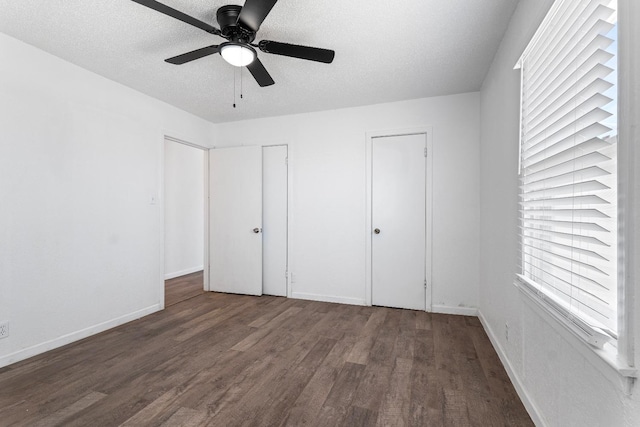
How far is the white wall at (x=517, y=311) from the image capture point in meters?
1.11

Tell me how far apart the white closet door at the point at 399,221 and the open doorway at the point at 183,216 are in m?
2.87

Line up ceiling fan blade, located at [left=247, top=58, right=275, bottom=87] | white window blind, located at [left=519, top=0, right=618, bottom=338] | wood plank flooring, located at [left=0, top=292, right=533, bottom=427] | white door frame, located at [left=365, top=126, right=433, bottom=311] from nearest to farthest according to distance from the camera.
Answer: white window blind, located at [left=519, top=0, right=618, bottom=338], wood plank flooring, located at [left=0, top=292, right=533, bottom=427], ceiling fan blade, located at [left=247, top=58, right=275, bottom=87], white door frame, located at [left=365, top=126, right=433, bottom=311]

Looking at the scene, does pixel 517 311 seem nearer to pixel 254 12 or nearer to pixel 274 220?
pixel 254 12

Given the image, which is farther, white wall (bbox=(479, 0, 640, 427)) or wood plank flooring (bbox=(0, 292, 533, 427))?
wood plank flooring (bbox=(0, 292, 533, 427))

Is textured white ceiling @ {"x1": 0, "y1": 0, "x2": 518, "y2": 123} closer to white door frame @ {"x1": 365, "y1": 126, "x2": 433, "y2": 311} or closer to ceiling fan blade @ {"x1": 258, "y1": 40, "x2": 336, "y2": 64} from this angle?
ceiling fan blade @ {"x1": 258, "y1": 40, "x2": 336, "y2": 64}

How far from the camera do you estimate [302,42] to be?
237 centimetres

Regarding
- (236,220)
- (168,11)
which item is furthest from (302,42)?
(236,220)

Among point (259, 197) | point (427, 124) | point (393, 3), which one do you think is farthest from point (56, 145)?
point (427, 124)

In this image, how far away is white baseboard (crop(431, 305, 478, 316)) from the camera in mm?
3430

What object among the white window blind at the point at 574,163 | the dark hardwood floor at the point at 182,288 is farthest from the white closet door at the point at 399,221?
the dark hardwood floor at the point at 182,288

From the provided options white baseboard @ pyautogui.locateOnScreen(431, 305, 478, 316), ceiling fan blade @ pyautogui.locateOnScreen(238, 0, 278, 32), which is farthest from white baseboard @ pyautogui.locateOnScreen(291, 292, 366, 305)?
ceiling fan blade @ pyautogui.locateOnScreen(238, 0, 278, 32)

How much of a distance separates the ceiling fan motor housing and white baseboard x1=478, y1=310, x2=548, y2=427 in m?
2.72

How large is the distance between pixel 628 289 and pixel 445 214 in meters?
2.65

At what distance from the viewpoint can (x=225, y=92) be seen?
3406mm
